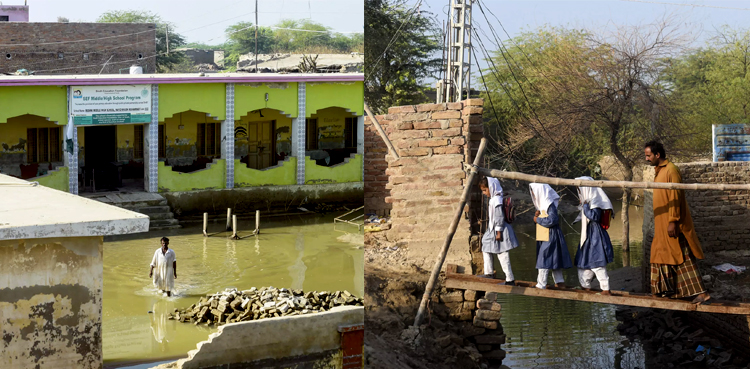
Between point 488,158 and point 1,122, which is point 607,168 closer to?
point 488,158

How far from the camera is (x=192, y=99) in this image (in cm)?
2441

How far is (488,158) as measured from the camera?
→ 10.4ft

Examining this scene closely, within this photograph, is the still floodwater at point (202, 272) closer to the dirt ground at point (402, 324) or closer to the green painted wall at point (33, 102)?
the green painted wall at point (33, 102)

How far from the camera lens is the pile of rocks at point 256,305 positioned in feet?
48.7

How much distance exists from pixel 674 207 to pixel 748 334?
53cm

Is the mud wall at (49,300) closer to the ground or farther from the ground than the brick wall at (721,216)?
closer to the ground

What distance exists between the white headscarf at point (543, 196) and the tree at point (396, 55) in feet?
1.69

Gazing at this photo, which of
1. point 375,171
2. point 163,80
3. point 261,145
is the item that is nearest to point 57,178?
point 163,80

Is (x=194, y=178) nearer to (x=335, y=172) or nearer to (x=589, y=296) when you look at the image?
(x=335, y=172)

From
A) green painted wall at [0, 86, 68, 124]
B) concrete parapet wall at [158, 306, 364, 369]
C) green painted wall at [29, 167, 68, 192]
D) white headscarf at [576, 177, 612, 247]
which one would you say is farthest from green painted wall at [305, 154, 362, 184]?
white headscarf at [576, 177, 612, 247]

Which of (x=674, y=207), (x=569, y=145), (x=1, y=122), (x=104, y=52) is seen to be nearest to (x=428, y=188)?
(x=569, y=145)

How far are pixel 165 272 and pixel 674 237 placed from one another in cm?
1476

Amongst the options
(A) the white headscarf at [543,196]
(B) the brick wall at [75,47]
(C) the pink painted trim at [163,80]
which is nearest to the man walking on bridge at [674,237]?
(A) the white headscarf at [543,196]

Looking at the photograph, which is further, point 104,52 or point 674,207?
point 104,52
